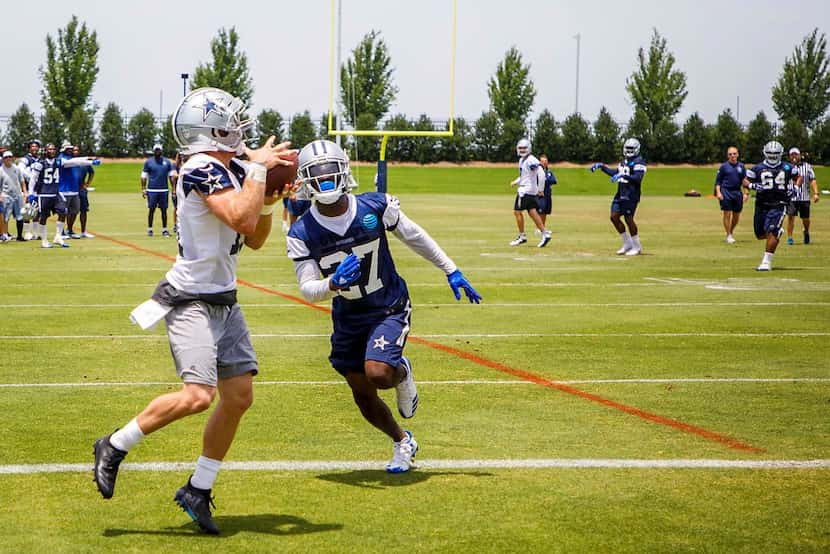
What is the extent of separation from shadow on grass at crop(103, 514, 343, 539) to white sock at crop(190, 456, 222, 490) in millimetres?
196

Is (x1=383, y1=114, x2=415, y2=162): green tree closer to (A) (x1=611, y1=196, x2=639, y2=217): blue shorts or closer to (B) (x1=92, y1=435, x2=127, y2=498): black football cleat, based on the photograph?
(A) (x1=611, y1=196, x2=639, y2=217): blue shorts

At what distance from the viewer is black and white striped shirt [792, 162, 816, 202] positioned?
26.1 m

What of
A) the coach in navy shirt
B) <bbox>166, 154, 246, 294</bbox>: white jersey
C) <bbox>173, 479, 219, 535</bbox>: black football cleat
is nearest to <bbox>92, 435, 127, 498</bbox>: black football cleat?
<bbox>173, 479, 219, 535</bbox>: black football cleat

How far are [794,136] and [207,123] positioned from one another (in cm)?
7361

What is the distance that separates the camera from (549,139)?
75.8m

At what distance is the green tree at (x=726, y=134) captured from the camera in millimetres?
74875

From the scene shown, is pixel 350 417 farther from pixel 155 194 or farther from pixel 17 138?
pixel 17 138

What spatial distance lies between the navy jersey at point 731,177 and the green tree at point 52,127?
54.5 metres

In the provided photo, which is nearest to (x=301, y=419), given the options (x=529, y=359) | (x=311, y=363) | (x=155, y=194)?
(x=311, y=363)

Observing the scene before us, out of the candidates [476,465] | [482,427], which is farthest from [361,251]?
[482,427]

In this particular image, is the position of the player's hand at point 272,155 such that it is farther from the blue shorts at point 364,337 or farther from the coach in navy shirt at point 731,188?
the coach in navy shirt at point 731,188

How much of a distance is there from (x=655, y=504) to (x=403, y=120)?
68.8 metres

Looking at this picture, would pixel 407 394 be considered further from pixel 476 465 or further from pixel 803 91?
pixel 803 91

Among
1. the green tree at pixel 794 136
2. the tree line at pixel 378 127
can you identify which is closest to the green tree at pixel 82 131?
the tree line at pixel 378 127
